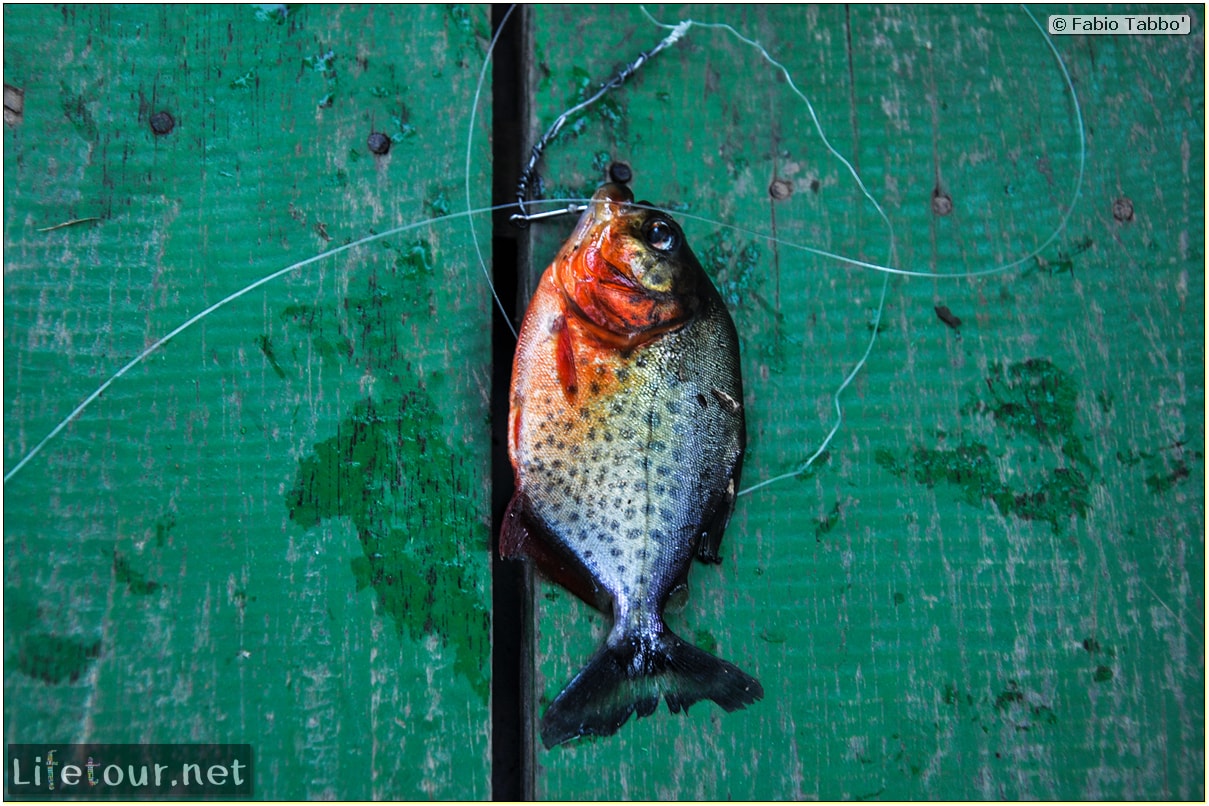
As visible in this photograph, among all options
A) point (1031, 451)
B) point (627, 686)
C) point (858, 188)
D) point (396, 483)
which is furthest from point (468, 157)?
point (1031, 451)

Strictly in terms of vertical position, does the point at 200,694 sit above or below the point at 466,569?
below

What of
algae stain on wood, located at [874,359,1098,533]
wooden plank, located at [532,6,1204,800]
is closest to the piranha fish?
wooden plank, located at [532,6,1204,800]

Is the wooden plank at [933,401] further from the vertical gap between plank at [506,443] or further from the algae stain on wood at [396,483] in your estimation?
the algae stain on wood at [396,483]

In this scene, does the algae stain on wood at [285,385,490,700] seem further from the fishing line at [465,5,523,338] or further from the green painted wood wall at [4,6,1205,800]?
the fishing line at [465,5,523,338]

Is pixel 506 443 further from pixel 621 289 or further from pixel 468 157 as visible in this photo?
pixel 468 157

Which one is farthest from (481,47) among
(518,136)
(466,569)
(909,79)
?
(466,569)

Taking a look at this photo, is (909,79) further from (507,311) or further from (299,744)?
(299,744)

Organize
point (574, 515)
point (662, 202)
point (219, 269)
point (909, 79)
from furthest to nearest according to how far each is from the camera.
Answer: point (909, 79) → point (662, 202) → point (219, 269) → point (574, 515)

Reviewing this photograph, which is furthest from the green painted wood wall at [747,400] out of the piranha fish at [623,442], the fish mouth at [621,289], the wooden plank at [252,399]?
the fish mouth at [621,289]

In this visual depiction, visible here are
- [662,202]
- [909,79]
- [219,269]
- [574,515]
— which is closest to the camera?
[574,515]
